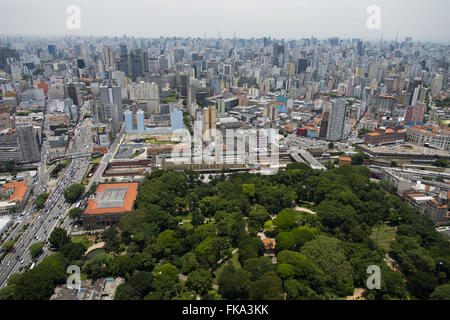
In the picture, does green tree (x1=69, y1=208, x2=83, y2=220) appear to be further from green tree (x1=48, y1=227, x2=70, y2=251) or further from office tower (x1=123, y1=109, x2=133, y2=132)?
office tower (x1=123, y1=109, x2=133, y2=132)

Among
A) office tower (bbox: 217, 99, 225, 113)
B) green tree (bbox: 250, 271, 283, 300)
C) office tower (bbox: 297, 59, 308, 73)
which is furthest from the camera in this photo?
office tower (bbox: 297, 59, 308, 73)

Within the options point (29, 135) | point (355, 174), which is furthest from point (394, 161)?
point (29, 135)

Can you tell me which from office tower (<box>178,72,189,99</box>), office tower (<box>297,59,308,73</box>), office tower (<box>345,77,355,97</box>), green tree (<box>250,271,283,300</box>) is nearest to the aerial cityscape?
green tree (<box>250,271,283,300</box>)

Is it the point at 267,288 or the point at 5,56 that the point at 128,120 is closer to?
the point at 267,288

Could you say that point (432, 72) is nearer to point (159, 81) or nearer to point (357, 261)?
point (159, 81)

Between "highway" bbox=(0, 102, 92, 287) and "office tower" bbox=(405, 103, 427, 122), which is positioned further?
"office tower" bbox=(405, 103, 427, 122)

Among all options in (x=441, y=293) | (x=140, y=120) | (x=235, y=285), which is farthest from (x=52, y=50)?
(x=441, y=293)

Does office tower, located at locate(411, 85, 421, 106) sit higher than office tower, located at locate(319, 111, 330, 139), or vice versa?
office tower, located at locate(411, 85, 421, 106)
